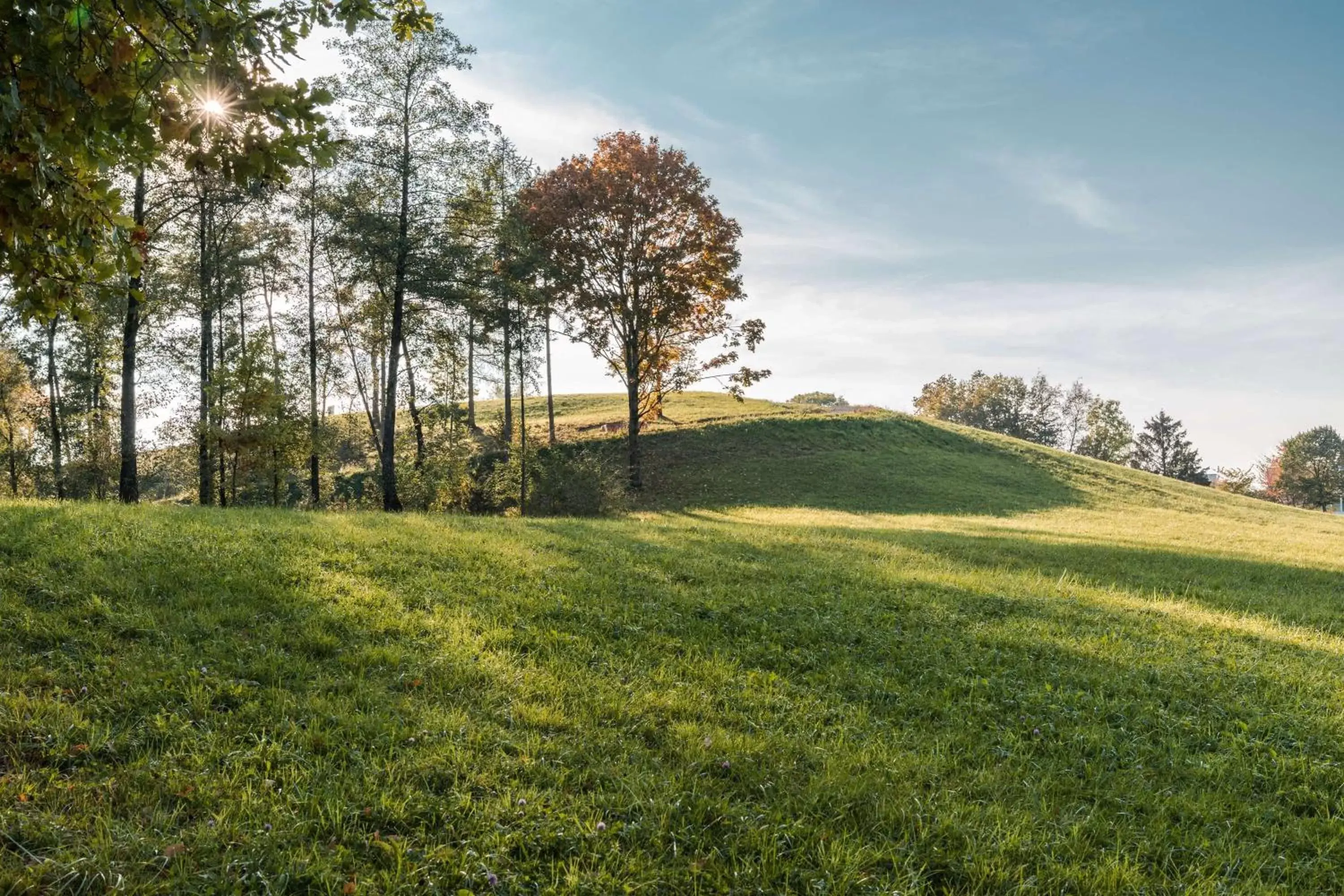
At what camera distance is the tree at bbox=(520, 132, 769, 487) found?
27781 millimetres

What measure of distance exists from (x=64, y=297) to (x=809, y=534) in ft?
47.1

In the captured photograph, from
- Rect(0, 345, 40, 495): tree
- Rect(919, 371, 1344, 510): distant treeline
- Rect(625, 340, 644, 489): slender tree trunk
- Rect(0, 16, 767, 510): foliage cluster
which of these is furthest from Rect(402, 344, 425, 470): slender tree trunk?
Rect(919, 371, 1344, 510): distant treeline

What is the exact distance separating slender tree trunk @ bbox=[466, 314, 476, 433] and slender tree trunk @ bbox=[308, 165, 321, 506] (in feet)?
18.7

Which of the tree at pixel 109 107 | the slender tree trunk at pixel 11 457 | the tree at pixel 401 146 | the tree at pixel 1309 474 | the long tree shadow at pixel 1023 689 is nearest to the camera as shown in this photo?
the tree at pixel 109 107

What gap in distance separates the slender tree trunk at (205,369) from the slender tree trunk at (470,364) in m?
8.02

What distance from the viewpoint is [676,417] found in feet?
156

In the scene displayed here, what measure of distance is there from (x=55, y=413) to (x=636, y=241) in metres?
29.1

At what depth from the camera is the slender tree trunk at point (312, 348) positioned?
23.0m

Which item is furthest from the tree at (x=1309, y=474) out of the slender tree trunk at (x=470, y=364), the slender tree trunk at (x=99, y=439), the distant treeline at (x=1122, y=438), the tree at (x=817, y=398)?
the slender tree trunk at (x=99, y=439)

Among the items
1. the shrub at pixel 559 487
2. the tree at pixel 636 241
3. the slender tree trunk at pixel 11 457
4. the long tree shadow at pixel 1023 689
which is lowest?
the long tree shadow at pixel 1023 689

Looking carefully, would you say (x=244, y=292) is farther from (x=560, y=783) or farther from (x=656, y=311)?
(x=560, y=783)

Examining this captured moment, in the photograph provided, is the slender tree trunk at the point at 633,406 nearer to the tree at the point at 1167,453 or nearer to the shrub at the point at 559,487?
the shrub at the point at 559,487

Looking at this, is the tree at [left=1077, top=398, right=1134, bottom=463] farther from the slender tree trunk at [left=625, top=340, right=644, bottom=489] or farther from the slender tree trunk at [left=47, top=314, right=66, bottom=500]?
the slender tree trunk at [left=47, top=314, right=66, bottom=500]

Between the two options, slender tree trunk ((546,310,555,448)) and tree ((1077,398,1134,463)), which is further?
tree ((1077,398,1134,463))
